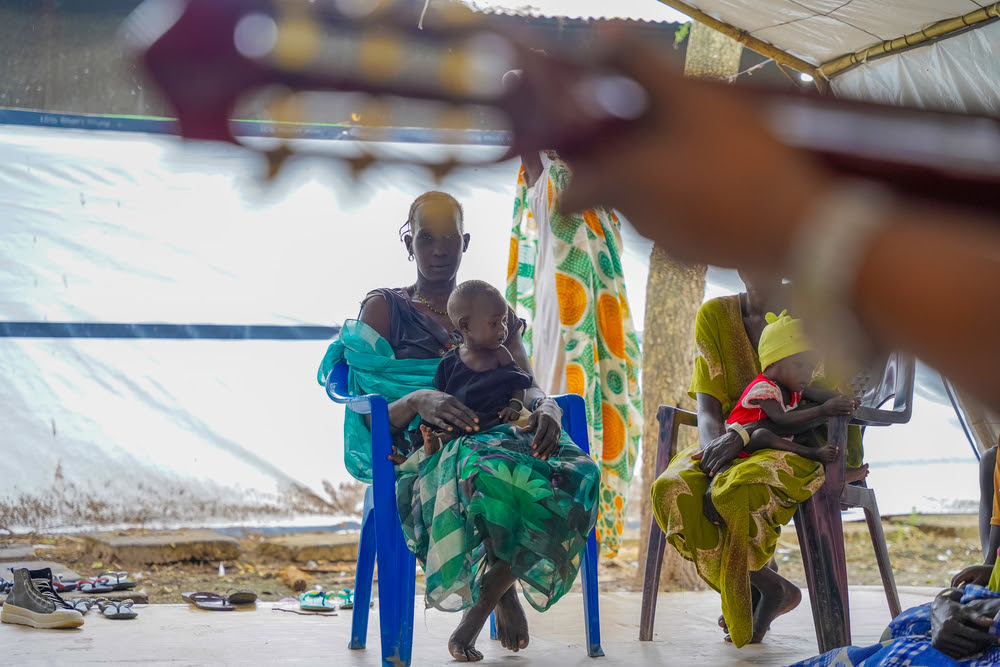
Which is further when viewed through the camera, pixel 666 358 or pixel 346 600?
pixel 666 358

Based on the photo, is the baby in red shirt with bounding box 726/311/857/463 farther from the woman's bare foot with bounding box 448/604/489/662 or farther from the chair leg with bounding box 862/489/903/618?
the woman's bare foot with bounding box 448/604/489/662

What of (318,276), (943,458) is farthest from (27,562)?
(943,458)

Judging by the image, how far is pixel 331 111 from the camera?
1.96ft

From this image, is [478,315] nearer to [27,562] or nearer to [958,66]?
[958,66]

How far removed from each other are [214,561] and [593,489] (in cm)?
274

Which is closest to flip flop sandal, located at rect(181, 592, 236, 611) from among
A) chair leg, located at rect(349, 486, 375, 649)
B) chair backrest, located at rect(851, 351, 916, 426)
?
chair leg, located at rect(349, 486, 375, 649)

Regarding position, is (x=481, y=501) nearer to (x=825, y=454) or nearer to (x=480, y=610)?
(x=480, y=610)

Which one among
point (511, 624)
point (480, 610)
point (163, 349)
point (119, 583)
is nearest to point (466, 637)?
point (480, 610)

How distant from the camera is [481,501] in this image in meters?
2.47

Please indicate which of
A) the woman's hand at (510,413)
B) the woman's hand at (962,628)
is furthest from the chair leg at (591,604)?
the woman's hand at (962,628)

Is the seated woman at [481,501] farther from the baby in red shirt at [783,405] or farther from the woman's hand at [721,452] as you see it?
the baby in red shirt at [783,405]

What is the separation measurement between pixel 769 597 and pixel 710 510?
0.40 metres

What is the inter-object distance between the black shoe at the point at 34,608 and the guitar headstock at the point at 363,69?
2870mm

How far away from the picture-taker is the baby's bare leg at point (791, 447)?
2646mm
